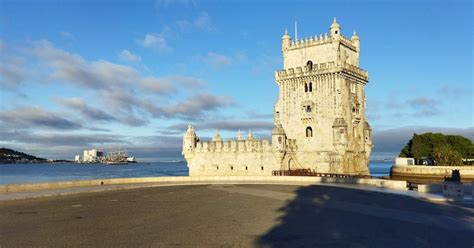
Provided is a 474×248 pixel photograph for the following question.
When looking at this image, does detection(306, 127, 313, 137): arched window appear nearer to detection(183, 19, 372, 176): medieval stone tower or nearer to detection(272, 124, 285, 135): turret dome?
detection(183, 19, 372, 176): medieval stone tower

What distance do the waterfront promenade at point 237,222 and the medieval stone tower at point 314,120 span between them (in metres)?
22.0

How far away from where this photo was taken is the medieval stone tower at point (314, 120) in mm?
48094

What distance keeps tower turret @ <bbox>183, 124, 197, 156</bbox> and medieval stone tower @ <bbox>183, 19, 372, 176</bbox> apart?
308 centimetres

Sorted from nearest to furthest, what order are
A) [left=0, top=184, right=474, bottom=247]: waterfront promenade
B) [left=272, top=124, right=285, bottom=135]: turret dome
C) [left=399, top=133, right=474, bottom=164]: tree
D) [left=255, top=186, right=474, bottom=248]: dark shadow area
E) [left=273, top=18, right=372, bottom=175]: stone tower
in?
[left=255, top=186, right=474, bottom=248]: dark shadow area → [left=0, top=184, right=474, bottom=247]: waterfront promenade → [left=273, top=18, right=372, bottom=175]: stone tower → [left=272, top=124, right=285, bottom=135]: turret dome → [left=399, top=133, right=474, bottom=164]: tree

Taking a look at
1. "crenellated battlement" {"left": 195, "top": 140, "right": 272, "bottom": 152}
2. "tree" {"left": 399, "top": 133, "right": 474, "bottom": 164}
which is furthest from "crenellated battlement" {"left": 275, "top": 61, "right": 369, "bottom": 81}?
"tree" {"left": 399, "top": 133, "right": 474, "bottom": 164}

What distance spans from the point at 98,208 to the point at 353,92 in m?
37.6

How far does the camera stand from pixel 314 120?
49.4 m

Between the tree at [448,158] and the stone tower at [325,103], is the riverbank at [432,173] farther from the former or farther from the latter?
the stone tower at [325,103]

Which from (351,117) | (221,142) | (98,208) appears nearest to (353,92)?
(351,117)

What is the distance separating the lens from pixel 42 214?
19.6 metres

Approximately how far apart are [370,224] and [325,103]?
108 feet

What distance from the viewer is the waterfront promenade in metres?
13.9

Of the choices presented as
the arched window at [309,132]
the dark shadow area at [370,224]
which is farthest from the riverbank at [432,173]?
the dark shadow area at [370,224]

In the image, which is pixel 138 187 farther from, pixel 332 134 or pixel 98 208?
pixel 332 134
